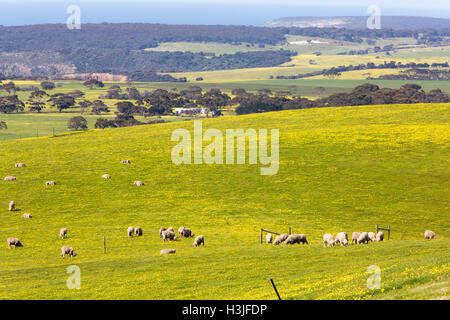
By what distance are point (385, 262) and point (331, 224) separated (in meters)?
18.3

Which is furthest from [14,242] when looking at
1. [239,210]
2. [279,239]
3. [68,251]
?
[239,210]

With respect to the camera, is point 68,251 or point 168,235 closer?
point 68,251

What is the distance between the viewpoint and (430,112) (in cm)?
9294

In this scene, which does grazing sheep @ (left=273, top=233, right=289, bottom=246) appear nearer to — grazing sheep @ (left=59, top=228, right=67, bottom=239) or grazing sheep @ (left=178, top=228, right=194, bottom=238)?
grazing sheep @ (left=178, top=228, right=194, bottom=238)

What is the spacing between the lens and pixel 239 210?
52.0 m

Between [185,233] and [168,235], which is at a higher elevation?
[168,235]

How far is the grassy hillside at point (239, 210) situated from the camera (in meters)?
27.7

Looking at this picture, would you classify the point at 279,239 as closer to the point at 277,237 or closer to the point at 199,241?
the point at 277,237

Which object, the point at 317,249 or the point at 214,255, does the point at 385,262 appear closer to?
the point at 317,249

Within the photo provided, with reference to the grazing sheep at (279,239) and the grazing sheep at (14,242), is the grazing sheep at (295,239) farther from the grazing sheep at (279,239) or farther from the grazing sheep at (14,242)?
the grazing sheep at (14,242)

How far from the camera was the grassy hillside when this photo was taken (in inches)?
1091

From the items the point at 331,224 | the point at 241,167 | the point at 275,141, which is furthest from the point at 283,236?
the point at 275,141
